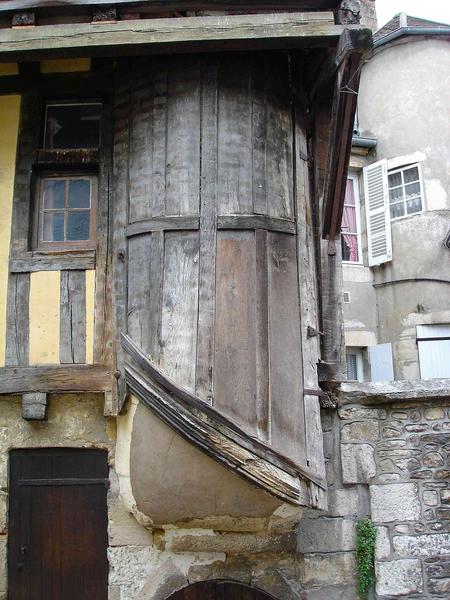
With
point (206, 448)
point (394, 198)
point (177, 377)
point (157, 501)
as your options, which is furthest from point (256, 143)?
point (394, 198)

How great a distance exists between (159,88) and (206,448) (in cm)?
239

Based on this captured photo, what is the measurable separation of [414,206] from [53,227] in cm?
534

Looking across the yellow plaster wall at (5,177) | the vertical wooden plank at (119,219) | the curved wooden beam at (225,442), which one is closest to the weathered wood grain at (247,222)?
the vertical wooden plank at (119,219)

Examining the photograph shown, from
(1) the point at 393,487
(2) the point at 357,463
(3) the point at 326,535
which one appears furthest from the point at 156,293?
(1) the point at 393,487

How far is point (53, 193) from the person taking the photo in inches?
189

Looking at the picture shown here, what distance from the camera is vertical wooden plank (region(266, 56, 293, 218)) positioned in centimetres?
426

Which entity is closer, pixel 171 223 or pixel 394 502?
pixel 171 223

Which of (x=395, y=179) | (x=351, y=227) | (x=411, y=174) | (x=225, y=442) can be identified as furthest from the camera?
(x=351, y=227)

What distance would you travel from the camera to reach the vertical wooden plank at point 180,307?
12.6 ft

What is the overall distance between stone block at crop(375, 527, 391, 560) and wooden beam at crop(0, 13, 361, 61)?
331cm

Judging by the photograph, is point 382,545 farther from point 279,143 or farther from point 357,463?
point 279,143

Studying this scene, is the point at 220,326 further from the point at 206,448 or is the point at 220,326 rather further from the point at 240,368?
the point at 206,448

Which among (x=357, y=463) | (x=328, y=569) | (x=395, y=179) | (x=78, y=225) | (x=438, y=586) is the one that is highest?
(x=395, y=179)

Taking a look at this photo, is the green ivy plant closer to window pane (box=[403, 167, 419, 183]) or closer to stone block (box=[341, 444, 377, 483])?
stone block (box=[341, 444, 377, 483])
